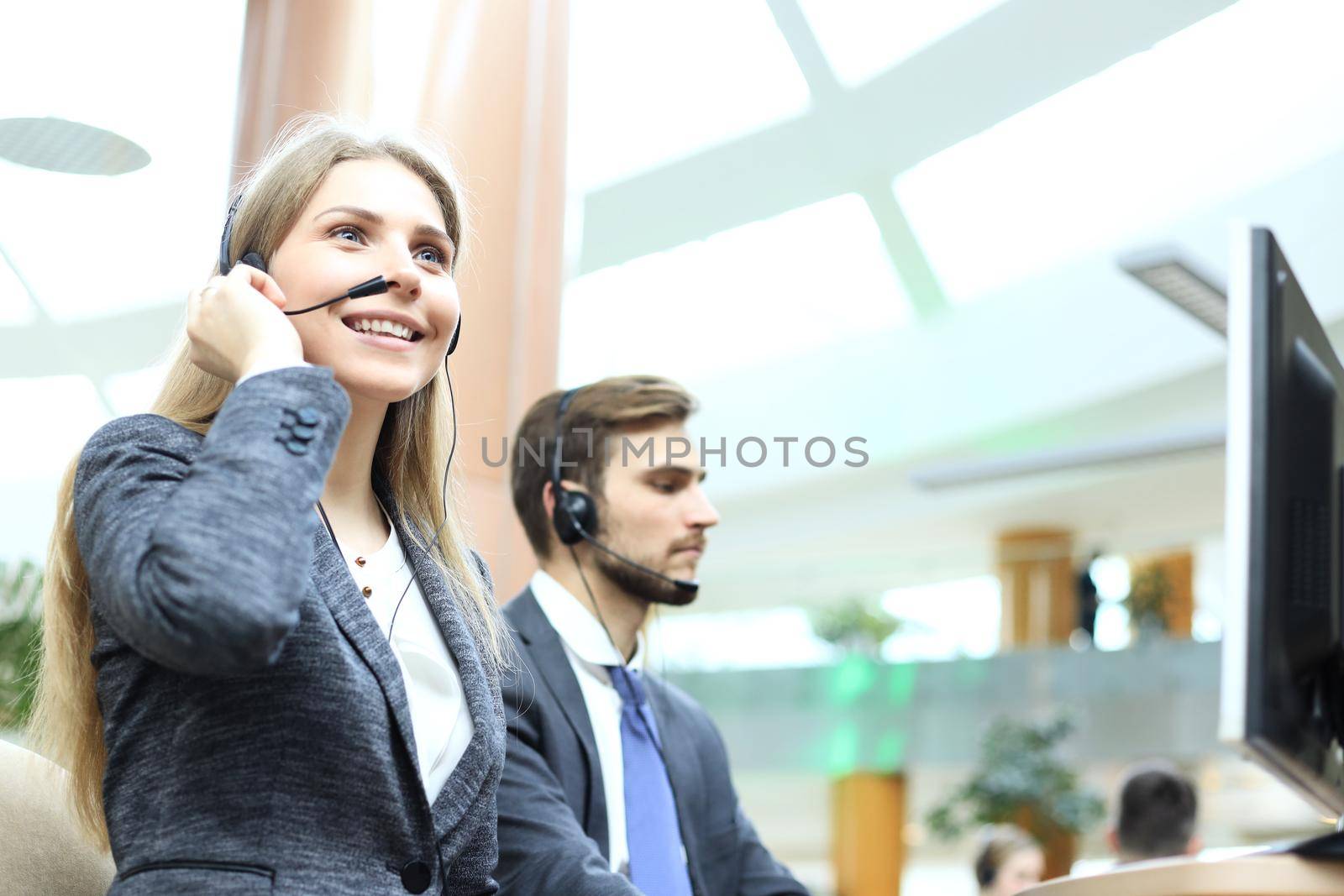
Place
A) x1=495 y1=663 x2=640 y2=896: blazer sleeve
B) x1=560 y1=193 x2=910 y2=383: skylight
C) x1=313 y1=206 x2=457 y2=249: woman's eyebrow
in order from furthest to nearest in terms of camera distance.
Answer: x1=560 y1=193 x2=910 y2=383: skylight → x1=495 y1=663 x2=640 y2=896: blazer sleeve → x1=313 y1=206 x2=457 y2=249: woman's eyebrow

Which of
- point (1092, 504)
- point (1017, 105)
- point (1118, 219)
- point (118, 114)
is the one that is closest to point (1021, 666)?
point (1092, 504)

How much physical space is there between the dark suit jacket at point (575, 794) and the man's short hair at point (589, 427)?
29 cm

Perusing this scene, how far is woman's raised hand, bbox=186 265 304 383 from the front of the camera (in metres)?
1.34

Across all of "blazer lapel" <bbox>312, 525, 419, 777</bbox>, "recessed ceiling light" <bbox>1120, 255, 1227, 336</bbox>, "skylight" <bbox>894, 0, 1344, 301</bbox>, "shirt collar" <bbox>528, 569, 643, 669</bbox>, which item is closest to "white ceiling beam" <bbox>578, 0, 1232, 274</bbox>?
"skylight" <bbox>894, 0, 1344, 301</bbox>

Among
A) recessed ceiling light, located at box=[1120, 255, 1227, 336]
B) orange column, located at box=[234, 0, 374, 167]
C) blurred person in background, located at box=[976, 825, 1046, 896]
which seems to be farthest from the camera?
blurred person in background, located at box=[976, 825, 1046, 896]

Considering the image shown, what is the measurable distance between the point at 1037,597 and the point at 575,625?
9.01m

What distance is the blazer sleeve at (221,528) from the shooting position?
1131mm

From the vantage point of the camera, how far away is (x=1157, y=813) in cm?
375

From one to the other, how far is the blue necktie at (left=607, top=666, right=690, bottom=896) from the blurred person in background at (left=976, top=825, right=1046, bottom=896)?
3.11m

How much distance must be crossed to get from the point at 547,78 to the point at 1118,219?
7.01 m

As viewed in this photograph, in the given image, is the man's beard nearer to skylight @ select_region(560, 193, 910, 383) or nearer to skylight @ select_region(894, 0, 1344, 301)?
skylight @ select_region(894, 0, 1344, 301)

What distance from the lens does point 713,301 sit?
33.7 ft

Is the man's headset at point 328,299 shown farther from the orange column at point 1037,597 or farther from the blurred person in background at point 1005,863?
the orange column at point 1037,597

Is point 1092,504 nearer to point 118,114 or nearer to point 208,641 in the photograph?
point 118,114
